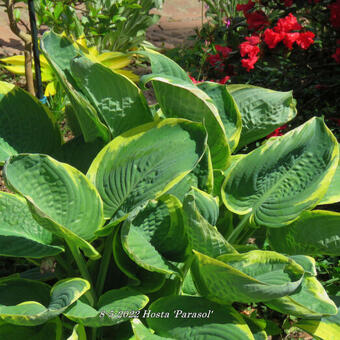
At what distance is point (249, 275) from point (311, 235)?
0.28 meters

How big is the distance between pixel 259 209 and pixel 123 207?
38cm

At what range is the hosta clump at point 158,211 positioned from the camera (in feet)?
4.04

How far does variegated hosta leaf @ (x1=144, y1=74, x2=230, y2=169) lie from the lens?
1.35 m

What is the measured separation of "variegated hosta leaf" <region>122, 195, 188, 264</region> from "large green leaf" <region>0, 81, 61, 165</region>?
445 mm

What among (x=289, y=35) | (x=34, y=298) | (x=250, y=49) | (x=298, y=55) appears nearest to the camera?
(x=34, y=298)

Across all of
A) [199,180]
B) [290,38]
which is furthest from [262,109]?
[290,38]

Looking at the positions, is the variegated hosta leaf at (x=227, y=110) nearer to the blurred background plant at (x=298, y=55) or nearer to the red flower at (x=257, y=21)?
the blurred background plant at (x=298, y=55)

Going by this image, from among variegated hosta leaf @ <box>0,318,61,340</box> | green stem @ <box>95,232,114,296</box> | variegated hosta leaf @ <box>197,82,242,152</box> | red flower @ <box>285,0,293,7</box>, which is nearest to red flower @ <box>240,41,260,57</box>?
red flower @ <box>285,0,293,7</box>

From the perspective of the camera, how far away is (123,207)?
133cm

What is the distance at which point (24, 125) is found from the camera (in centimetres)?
154

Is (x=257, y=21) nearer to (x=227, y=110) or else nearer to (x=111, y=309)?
(x=227, y=110)

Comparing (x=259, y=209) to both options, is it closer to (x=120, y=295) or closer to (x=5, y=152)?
(x=120, y=295)

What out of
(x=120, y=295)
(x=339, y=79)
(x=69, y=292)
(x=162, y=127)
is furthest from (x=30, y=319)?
(x=339, y=79)

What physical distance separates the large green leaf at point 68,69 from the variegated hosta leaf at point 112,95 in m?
0.03
